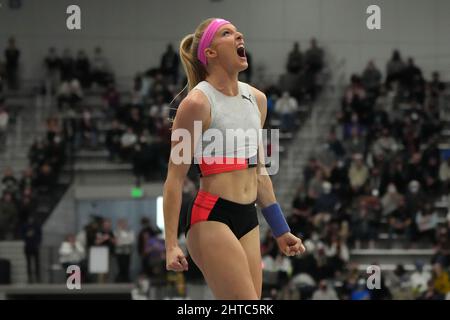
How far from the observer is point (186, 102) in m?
5.53

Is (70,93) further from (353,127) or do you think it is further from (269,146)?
(353,127)

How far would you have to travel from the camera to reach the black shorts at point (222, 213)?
550cm

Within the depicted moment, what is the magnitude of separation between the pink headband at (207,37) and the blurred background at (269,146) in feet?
34.3

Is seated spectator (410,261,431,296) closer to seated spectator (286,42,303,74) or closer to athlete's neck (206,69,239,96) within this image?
seated spectator (286,42,303,74)

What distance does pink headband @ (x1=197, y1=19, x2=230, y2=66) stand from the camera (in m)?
5.69

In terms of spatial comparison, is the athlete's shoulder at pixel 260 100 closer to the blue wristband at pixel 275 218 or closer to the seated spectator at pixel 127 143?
the blue wristband at pixel 275 218

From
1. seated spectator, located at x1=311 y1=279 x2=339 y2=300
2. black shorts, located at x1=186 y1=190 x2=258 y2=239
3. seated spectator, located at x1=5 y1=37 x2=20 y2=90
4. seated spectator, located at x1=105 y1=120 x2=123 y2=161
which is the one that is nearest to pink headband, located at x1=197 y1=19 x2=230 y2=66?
black shorts, located at x1=186 y1=190 x2=258 y2=239

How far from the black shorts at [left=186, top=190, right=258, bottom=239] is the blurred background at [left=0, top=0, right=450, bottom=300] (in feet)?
34.1

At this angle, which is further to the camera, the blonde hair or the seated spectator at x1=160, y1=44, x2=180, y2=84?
the seated spectator at x1=160, y1=44, x2=180, y2=84

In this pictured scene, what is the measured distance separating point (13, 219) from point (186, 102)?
44.4 feet

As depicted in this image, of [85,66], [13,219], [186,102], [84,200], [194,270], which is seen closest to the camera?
[186,102]

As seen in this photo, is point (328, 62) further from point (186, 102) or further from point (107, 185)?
point (186, 102)

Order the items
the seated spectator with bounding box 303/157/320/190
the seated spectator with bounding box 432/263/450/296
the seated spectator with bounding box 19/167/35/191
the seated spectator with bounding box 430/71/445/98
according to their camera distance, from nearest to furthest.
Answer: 1. the seated spectator with bounding box 432/263/450/296
2. the seated spectator with bounding box 19/167/35/191
3. the seated spectator with bounding box 303/157/320/190
4. the seated spectator with bounding box 430/71/445/98

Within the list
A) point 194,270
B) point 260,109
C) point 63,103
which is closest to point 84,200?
point 63,103
